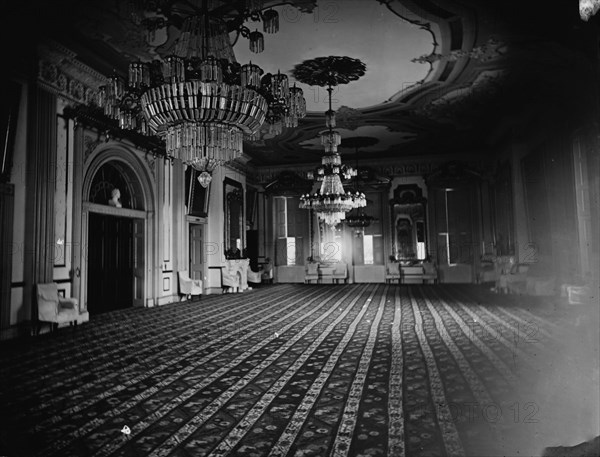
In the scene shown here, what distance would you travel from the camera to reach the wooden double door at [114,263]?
7043mm

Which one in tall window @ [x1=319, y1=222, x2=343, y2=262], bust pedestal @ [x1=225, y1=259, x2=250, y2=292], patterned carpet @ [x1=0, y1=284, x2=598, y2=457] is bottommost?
patterned carpet @ [x1=0, y1=284, x2=598, y2=457]

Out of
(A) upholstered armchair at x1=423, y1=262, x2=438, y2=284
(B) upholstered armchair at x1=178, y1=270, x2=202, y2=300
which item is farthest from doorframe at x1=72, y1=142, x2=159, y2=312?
(A) upholstered armchair at x1=423, y1=262, x2=438, y2=284

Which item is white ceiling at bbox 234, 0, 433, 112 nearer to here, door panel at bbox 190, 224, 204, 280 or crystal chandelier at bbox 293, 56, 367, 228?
crystal chandelier at bbox 293, 56, 367, 228

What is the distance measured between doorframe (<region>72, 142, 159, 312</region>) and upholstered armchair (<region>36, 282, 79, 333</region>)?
0.61 metres

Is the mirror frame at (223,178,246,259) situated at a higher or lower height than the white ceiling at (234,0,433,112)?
lower

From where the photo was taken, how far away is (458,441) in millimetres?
2014

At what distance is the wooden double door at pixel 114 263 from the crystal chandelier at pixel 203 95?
168 inches

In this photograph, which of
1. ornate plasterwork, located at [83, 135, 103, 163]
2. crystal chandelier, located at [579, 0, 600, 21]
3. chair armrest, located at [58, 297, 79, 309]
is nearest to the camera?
crystal chandelier, located at [579, 0, 600, 21]

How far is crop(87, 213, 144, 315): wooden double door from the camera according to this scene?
7043mm

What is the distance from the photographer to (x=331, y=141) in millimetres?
6168

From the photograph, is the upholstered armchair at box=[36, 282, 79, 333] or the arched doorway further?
the arched doorway

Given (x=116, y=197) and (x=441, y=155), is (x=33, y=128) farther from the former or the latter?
(x=441, y=155)

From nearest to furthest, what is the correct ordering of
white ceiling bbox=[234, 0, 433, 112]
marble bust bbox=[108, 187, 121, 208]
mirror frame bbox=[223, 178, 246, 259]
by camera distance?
white ceiling bbox=[234, 0, 433, 112] < marble bust bbox=[108, 187, 121, 208] < mirror frame bbox=[223, 178, 246, 259]

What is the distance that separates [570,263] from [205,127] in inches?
179
